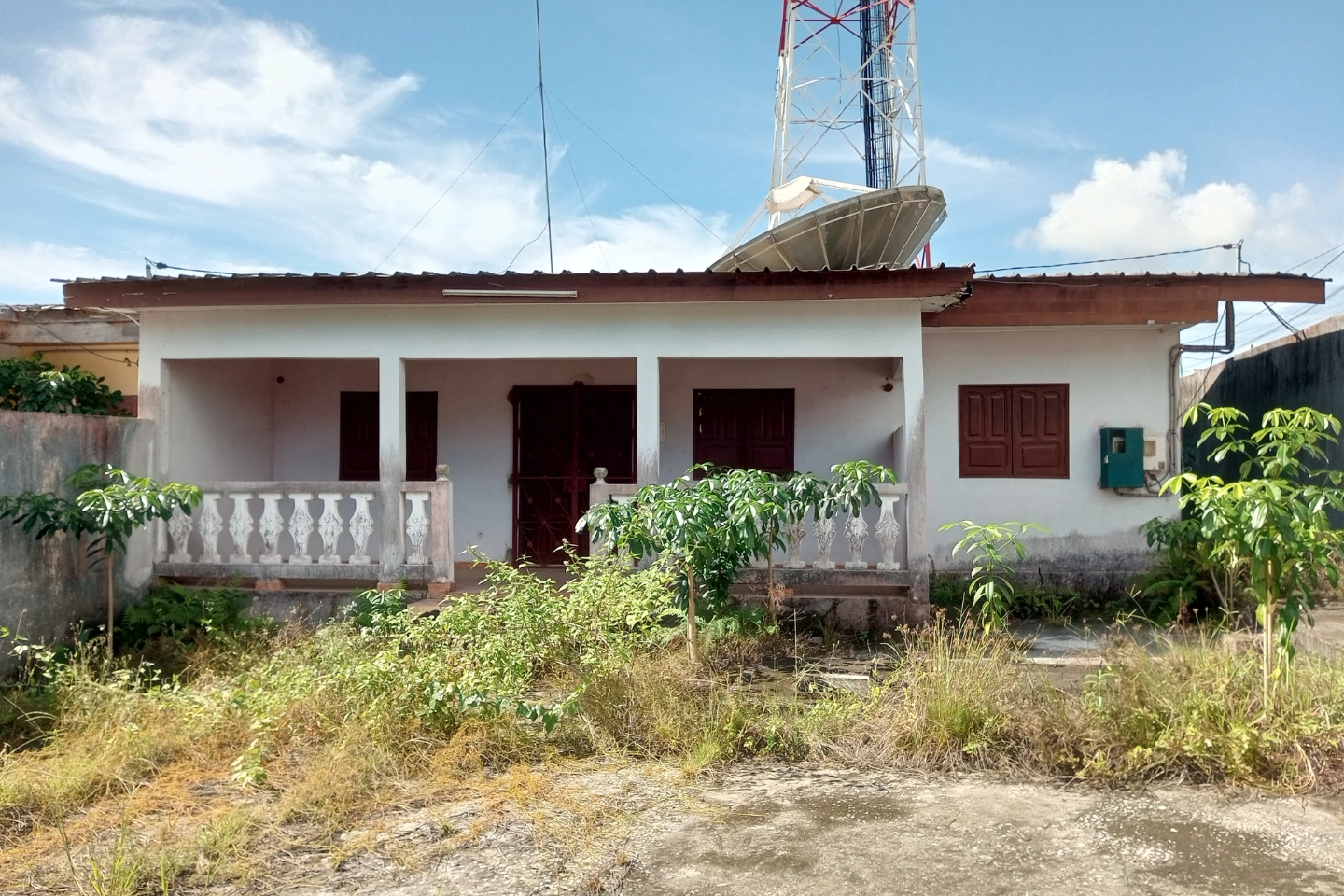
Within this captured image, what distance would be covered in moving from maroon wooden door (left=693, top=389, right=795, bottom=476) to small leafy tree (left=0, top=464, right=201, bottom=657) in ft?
14.6

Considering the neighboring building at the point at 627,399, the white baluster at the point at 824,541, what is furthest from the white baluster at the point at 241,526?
the white baluster at the point at 824,541

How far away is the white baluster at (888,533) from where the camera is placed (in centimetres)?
666

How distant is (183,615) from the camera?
21.8 ft

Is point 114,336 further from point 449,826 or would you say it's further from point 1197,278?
point 1197,278

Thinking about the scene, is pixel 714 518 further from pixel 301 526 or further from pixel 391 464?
pixel 301 526

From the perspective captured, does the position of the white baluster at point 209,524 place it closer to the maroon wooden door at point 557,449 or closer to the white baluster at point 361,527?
the white baluster at point 361,527

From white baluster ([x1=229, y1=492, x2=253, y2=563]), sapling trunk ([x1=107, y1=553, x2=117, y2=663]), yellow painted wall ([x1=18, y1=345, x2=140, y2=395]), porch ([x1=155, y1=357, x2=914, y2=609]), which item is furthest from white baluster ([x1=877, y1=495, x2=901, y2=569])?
yellow painted wall ([x1=18, y1=345, x2=140, y2=395])

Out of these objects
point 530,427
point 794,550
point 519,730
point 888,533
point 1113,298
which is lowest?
point 519,730

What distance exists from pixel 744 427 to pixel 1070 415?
3.02m

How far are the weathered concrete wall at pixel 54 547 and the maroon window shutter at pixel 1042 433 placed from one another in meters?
7.55

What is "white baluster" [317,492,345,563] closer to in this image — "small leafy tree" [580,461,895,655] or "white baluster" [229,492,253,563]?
"white baluster" [229,492,253,563]

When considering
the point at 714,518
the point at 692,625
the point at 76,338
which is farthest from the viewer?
the point at 76,338

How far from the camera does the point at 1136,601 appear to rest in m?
7.60

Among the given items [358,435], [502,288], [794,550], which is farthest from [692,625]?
[358,435]
